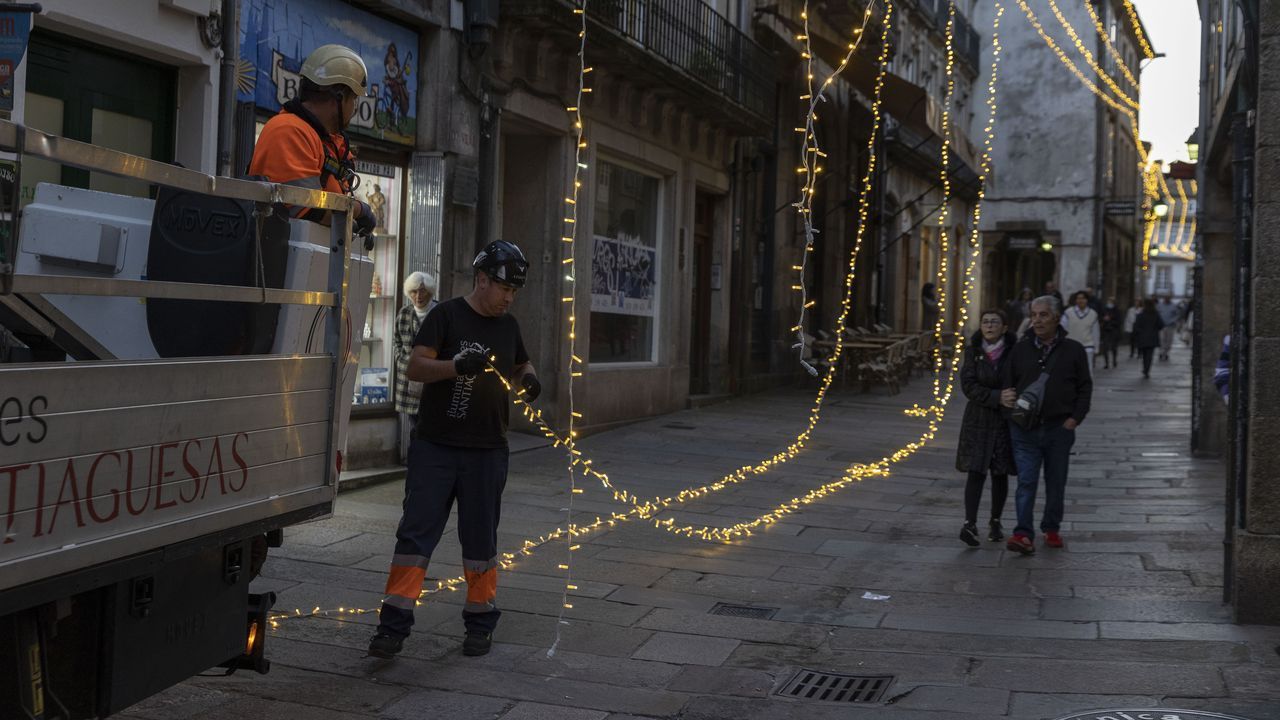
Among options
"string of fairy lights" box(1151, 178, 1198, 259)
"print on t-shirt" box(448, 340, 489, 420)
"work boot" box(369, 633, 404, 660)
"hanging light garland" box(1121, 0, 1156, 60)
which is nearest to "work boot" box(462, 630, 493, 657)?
"work boot" box(369, 633, 404, 660)

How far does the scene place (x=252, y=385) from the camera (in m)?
4.15

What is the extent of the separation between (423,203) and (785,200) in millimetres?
11440

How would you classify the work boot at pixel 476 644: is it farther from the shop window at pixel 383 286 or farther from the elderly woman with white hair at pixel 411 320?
the shop window at pixel 383 286

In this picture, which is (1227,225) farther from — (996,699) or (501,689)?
(501,689)

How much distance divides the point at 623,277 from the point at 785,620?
385 inches

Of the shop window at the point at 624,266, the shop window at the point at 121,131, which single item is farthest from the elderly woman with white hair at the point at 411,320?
the shop window at the point at 624,266

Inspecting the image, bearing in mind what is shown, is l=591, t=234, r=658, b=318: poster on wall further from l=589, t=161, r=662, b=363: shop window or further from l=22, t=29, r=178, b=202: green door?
l=22, t=29, r=178, b=202: green door

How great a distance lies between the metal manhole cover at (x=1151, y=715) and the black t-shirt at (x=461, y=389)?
2581 millimetres

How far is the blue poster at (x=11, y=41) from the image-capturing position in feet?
15.3

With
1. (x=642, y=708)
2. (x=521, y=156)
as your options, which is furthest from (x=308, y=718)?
(x=521, y=156)

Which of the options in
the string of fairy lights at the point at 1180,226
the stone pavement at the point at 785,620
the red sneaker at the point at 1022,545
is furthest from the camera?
the string of fairy lights at the point at 1180,226

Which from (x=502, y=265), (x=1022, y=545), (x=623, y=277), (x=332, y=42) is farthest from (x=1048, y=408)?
(x=623, y=277)

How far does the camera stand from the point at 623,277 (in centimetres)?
1639

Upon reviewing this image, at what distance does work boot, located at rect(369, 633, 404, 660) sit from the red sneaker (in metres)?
4.65
